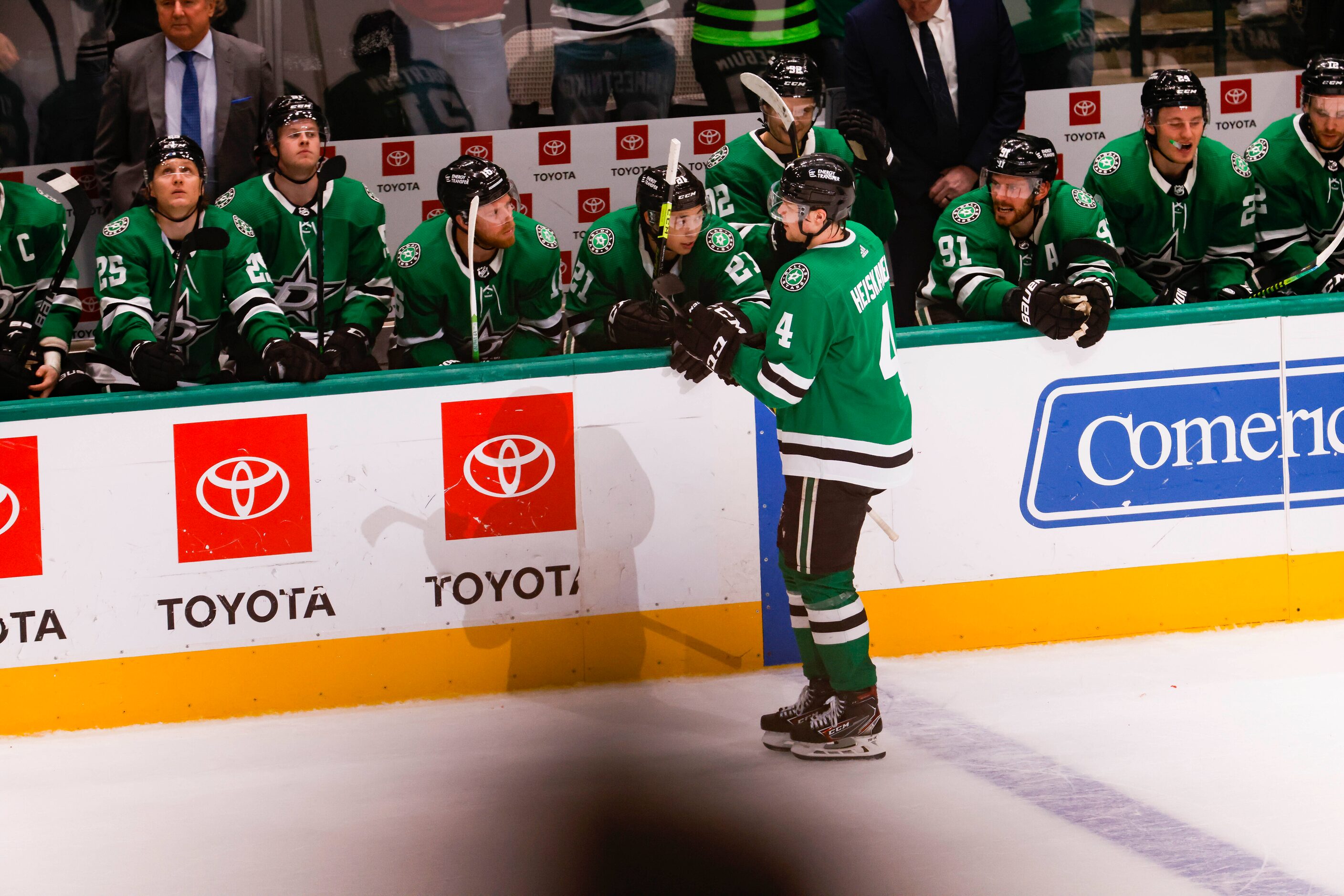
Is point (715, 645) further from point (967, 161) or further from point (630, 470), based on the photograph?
point (967, 161)

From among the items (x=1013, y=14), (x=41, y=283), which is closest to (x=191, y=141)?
(x=41, y=283)

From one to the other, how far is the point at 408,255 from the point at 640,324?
2.84 ft

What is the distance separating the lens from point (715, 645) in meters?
4.27

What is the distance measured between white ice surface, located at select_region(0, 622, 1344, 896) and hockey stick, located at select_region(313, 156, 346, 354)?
1.31m

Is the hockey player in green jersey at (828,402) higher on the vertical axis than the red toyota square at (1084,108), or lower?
lower

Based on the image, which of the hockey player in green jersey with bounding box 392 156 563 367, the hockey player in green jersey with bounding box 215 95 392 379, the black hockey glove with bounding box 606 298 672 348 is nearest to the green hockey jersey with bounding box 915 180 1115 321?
the black hockey glove with bounding box 606 298 672 348

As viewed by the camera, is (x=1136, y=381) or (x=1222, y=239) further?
(x=1222, y=239)

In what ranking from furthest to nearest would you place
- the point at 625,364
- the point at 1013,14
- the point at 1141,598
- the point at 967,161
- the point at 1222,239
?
1. the point at 1013,14
2. the point at 967,161
3. the point at 1222,239
4. the point at 1141,598
5. the point at 625,364

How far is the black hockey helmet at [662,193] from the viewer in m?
4.58

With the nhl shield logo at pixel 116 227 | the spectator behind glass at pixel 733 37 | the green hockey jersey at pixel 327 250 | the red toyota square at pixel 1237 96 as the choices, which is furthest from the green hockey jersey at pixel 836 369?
the red toyota square at pixel 1237 96

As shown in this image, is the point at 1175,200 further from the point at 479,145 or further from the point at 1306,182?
the point at 479,145

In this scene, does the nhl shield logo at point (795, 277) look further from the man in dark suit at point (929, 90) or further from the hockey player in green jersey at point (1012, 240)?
the man in dark suit at point (929, 90)

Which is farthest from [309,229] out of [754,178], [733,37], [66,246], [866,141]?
[733,37]

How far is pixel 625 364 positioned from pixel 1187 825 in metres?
1.96
